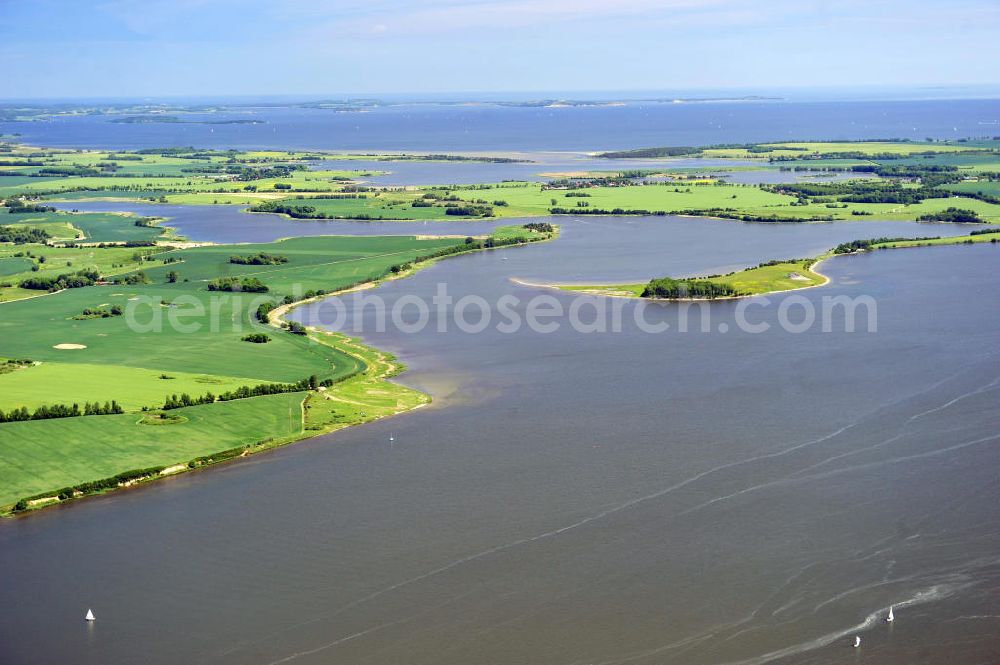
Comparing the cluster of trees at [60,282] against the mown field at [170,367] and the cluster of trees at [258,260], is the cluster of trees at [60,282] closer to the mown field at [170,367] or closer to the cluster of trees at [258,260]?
the mown field at [170,367]

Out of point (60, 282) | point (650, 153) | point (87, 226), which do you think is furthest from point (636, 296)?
point (650, 153)

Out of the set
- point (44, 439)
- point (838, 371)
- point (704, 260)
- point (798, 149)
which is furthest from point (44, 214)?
point (798, 149)

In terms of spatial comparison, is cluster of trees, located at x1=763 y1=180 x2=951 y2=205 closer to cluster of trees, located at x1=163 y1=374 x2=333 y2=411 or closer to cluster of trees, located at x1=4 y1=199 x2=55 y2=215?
cluster of trees, located at x1=163 y1=374 x2=333 y2=411

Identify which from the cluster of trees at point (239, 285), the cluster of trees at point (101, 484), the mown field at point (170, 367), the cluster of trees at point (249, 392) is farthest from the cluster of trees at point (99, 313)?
the cluster of trees at point (101, 484)

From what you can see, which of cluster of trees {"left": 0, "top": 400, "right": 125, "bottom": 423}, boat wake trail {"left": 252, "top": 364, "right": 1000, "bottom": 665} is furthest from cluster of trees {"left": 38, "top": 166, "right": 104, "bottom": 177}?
boat wake trail {"left": 252, "top": 364, "right": 1000, "bottom": 665}

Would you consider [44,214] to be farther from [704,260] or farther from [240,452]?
[240,452]

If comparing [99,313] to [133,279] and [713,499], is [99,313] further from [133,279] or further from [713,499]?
[713,499]
